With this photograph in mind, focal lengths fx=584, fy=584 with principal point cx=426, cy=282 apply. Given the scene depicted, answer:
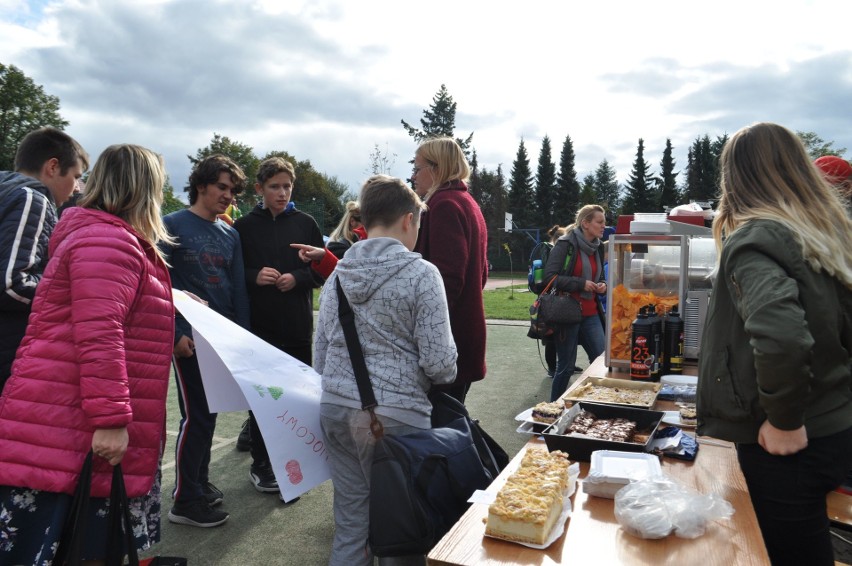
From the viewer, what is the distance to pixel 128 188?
6.89 feet

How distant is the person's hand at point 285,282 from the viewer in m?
3.68

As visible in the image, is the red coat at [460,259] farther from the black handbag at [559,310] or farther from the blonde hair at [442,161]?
the black handbag at [559,310]

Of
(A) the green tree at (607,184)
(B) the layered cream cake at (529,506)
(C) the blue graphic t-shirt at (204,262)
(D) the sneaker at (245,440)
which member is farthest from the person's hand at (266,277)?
(A) the green tree at (607,184)

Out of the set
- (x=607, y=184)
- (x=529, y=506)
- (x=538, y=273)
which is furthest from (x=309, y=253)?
(x=607, y=184)

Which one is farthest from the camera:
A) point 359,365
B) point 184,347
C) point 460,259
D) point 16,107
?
point 16,107

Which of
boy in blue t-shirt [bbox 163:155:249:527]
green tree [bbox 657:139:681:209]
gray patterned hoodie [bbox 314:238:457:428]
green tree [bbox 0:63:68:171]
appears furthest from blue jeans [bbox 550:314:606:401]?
green tree [bbox 657:139:681:209]

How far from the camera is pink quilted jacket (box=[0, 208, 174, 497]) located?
1.83m

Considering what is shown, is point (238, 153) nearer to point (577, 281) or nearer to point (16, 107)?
point (16, 107)

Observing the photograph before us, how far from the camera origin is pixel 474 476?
1.99m

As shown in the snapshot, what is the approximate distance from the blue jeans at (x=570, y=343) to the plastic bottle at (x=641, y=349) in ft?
6.64

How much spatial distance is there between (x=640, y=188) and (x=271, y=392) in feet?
244

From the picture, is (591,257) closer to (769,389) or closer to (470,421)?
(470,421)

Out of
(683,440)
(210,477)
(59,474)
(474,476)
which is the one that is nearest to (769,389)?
(683,440)

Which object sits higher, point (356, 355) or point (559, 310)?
point (356, 355)
